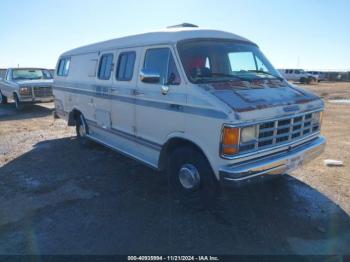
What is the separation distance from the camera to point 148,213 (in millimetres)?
4273

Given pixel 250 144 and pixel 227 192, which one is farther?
pixel 227 192

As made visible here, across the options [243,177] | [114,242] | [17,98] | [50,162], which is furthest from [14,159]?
[17,98]

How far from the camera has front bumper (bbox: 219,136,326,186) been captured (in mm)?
3570

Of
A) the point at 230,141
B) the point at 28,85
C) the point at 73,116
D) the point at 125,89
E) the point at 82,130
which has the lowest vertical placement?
the point at 82,130

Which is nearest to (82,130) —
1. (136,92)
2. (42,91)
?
(136,92)

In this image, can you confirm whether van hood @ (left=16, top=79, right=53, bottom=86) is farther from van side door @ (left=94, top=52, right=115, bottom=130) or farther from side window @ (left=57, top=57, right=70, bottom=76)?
van side door @ (left=94, top=52, right=115, bottom=130)

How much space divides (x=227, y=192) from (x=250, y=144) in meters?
1.41

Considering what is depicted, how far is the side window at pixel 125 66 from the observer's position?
17.0 ft

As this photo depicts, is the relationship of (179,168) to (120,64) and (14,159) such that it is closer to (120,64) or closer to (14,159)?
(120,64)

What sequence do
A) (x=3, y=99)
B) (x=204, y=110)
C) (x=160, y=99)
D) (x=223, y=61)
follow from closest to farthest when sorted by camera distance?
(x=204, y=110) < (x=160, y=99) < (x=223, y=61) < (x=3, y=99)

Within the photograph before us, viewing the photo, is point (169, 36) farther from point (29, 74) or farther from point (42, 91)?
point (29, 74)

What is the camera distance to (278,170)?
3.94 m

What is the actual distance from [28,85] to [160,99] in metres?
10.9

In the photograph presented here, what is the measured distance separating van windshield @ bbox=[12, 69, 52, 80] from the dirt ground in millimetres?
9069
